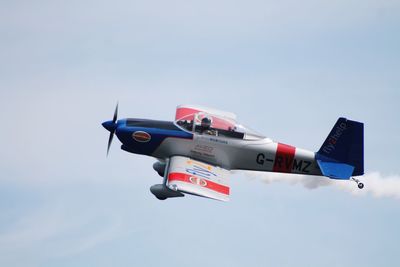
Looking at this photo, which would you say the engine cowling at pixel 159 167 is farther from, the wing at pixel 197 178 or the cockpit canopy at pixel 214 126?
the cockpit canopy at pixel 214 126

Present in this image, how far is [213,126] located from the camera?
25.7m

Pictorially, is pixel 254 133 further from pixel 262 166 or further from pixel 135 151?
pixel 135 151

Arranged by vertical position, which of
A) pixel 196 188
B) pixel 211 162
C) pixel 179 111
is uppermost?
pixel 179 111

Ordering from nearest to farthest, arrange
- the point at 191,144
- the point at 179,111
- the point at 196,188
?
the point at 196,188 → the point at 191,144 → the point at 179,111

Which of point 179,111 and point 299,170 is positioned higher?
point 179,111

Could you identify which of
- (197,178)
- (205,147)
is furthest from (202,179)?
(205,147)

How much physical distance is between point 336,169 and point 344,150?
730mm

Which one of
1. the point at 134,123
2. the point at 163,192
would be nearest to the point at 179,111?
the point at 134,123

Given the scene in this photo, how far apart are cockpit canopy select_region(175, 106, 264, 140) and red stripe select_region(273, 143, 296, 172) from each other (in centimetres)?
81

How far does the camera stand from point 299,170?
26.5 m

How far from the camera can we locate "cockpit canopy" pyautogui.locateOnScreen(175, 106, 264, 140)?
25.7m

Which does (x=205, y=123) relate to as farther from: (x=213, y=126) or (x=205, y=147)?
(x=205, y=147)

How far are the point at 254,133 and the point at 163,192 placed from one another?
389 cm

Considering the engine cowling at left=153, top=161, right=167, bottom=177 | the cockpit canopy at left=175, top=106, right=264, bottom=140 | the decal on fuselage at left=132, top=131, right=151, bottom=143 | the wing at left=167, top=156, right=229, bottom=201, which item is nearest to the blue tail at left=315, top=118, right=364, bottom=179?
the cockpit canopy at left=175, top=106, right=264, bottom=140
